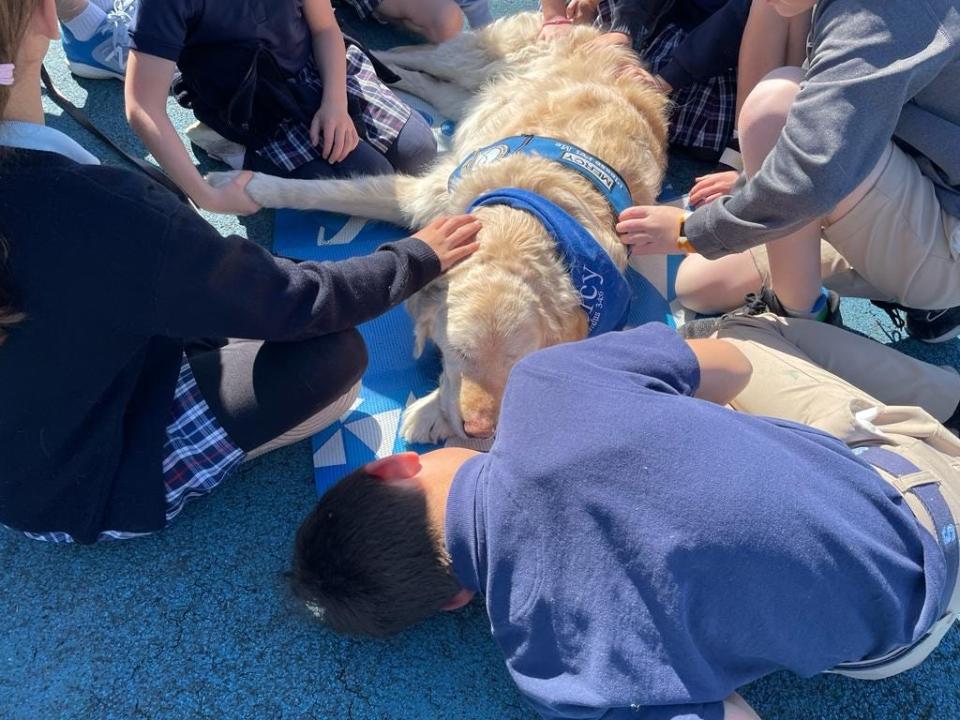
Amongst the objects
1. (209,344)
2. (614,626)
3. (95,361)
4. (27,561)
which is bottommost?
(27,561)

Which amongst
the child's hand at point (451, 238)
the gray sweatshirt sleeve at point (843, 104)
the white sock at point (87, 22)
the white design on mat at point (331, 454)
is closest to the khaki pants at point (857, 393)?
the gray sweatshirt sleeve at point (843, 104)

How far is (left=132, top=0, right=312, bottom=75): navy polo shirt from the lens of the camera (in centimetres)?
225

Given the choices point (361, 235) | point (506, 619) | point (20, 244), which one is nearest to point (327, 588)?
point (506, 619)

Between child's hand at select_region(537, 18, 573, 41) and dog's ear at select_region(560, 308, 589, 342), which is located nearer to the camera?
dog's ear at select_region(560, 308, 589, 342)

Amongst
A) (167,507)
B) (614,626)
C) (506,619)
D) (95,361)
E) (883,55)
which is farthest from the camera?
(167,507)

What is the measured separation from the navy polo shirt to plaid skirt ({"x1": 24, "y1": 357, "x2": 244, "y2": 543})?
1165mm

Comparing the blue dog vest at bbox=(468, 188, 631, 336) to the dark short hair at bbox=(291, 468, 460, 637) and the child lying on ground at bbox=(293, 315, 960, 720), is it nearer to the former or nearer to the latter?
the child lying on ground at bbox=(293, 315, 960, 720)

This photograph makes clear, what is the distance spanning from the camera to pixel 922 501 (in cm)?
155

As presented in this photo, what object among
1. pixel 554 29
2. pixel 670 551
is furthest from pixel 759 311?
pixel 554 29

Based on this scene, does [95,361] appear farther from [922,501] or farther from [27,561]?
[922,501]

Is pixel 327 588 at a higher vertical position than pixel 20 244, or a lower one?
lower

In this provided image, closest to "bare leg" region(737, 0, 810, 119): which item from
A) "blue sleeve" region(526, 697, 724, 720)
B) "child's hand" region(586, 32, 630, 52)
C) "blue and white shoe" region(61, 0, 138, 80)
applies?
"child's hand" region(586, 32, 630, 52)

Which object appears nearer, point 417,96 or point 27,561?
point 27,561

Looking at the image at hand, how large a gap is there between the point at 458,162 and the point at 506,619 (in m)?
1.92
